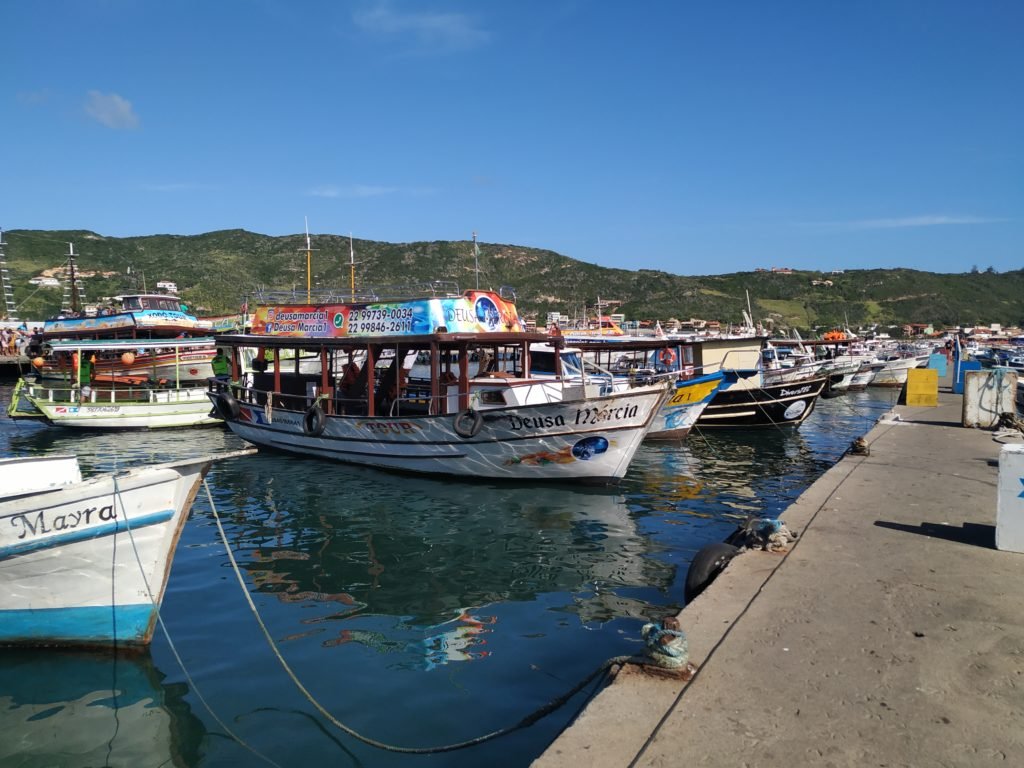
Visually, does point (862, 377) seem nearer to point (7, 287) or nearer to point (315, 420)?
point (315, 420)

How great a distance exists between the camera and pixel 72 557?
22.0 feet

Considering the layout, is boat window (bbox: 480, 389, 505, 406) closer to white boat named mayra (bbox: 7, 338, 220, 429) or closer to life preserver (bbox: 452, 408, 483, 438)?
life preserver (bbox: 452, 408, 483, 438)

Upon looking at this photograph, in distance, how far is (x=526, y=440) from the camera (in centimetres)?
1434

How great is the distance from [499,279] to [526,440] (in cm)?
10073

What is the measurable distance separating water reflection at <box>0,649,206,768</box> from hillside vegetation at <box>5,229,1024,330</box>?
84.3 metres

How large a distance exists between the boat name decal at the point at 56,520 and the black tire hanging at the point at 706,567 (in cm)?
589

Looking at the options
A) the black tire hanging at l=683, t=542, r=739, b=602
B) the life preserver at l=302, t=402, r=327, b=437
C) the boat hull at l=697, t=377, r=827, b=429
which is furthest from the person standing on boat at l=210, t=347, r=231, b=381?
the black tire hanging at l=683, t=542, r=739, b=602

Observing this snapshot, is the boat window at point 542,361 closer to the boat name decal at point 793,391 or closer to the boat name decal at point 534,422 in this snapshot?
the boat name decal at point 534,422

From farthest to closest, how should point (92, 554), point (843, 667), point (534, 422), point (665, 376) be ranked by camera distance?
point (665, 376), point (534, 422), point (92, 554), point (843, 667)

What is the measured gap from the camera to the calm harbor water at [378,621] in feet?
18.7

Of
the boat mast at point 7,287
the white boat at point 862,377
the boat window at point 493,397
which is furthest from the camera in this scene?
the boat mast at point 7,287

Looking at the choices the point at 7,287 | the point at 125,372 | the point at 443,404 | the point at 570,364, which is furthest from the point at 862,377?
the point at 7,287

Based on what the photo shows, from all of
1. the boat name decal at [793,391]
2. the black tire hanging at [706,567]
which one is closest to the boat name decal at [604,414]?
the black tire hanging at [706,567]

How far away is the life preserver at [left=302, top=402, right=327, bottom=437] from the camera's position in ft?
56.2
